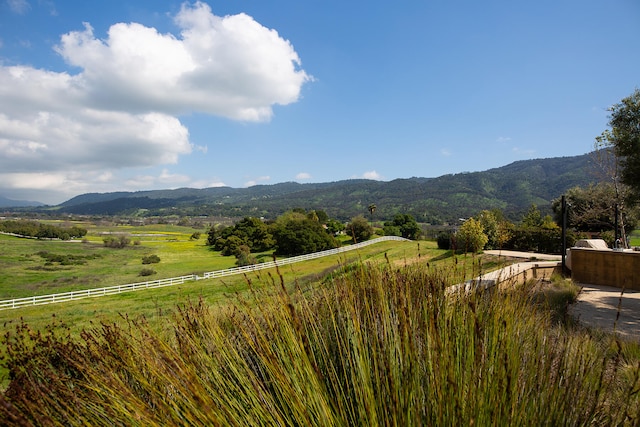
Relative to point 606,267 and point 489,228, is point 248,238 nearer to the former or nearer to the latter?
point 489,228

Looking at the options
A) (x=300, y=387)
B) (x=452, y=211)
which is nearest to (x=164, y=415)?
(x=300, y=387)

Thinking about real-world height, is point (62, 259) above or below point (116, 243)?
above

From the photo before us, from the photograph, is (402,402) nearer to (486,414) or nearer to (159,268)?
(486,414)

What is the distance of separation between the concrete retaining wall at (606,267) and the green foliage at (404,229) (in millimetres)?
41157

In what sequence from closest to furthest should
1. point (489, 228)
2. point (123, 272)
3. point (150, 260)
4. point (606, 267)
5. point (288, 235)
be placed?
1. point (606, 267)
2. point (489, 228)
3. point (123, 272)
4. point (150, 260)
5. point (288, 235)

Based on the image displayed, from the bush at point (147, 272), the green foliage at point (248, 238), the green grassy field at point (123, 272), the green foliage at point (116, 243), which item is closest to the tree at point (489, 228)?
the green grassy field at point (123, 272)

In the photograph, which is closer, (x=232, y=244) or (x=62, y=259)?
(x=62, y=259)

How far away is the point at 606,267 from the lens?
1004cm

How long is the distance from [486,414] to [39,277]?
4023cm

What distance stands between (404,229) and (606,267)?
146 feet

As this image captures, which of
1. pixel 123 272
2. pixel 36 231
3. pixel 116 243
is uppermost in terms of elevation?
pixel 36 231

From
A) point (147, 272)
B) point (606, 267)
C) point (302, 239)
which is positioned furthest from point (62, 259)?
point (606, 267)

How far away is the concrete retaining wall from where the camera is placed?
9359mm

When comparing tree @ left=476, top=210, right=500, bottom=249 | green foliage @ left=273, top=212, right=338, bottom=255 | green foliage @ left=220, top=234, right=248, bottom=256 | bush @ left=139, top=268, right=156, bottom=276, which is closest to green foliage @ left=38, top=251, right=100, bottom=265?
bush @ left=139, top=268, right=156, bottom=276
